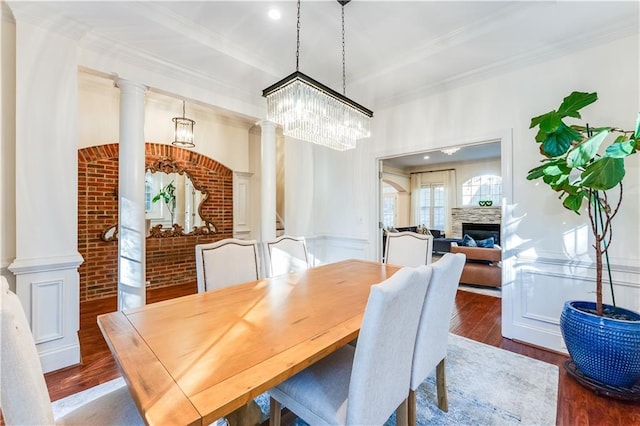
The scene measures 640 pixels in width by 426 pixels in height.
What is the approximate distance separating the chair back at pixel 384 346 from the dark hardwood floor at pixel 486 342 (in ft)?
4.26

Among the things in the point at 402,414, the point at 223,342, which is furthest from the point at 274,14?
the point at 402,414

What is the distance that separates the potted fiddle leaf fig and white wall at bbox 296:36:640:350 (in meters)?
0.19

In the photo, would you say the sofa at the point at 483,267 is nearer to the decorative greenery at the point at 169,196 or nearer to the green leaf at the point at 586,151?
the green leaf at the point at 586,151

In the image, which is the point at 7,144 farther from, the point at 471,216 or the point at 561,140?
the point at 471,216

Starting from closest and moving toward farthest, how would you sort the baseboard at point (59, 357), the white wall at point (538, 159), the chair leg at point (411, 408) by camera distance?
the chair leg at point (411, 408), the baseboard at point (59, 357), the white wall at point (538, 159)

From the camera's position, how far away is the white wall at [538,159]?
2.15m

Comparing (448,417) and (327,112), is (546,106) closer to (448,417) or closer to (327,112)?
(327,112)

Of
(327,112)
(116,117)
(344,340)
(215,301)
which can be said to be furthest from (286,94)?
(116,117)

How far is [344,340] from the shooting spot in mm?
1146

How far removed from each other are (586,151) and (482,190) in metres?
6.78

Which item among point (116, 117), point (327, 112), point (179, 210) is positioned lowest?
point (179, 210)

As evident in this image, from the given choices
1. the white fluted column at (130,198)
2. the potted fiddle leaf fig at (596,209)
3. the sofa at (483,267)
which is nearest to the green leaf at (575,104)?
the potted fiddle leaf fig at (596,209)

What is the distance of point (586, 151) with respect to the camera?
1711 mm

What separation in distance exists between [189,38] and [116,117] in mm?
2179
